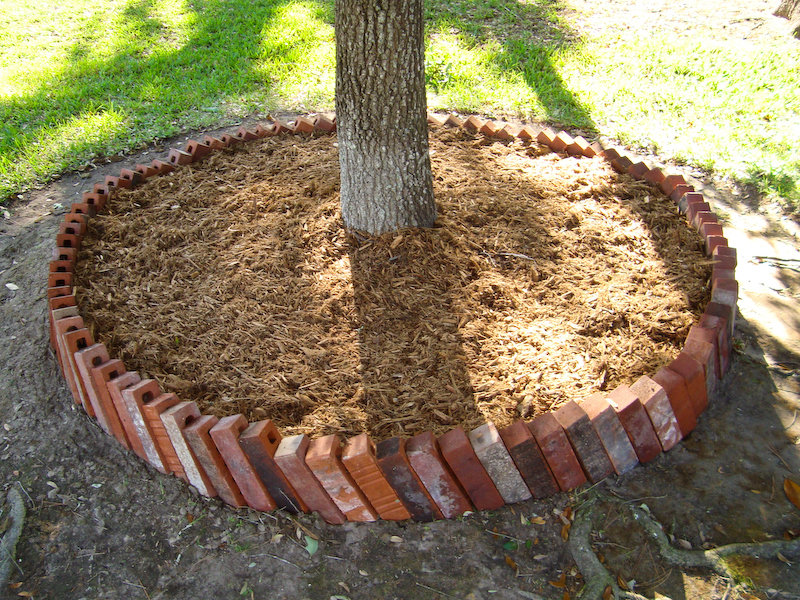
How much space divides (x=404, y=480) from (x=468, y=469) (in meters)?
0.26

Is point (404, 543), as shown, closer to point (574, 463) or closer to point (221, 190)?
point (574, 463)

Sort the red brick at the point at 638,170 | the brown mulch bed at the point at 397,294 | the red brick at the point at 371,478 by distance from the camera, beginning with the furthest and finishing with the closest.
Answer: the red brick at the point at 638,170, the brown mulch bed at the point at 397,294, the red brick at the point at 371,478

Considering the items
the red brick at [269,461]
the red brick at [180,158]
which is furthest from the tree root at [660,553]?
the red brick at [180,158]

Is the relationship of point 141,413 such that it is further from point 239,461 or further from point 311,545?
point 311,545

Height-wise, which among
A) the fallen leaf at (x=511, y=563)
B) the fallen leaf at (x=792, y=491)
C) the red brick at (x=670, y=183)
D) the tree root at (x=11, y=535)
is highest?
the red brick at (x=670, y=183)

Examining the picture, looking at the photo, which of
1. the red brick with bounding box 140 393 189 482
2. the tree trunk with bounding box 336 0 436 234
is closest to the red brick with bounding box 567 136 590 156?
the tree trunk with bounding box 336 0 436 234

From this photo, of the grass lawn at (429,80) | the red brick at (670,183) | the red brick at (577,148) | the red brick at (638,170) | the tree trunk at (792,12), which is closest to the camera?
the red brick at (670,183)

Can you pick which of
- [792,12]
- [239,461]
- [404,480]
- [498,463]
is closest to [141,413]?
[239,461]

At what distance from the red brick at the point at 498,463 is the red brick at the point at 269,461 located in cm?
78

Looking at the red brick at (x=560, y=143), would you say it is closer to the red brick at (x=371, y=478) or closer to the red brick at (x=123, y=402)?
the red brick at (x=371, y=478)

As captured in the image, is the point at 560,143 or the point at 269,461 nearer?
the point at 269,461

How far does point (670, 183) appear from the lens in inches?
153

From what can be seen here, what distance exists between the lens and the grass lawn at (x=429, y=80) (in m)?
5.20

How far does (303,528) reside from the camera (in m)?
2.47
